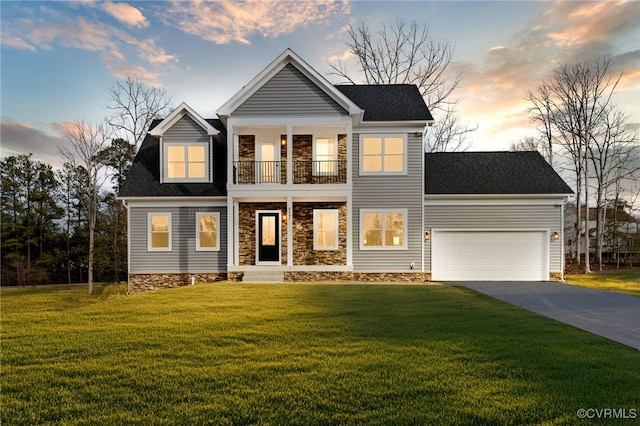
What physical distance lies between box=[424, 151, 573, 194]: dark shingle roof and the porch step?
7.34m

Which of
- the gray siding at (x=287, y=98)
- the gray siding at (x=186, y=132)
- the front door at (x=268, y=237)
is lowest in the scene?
the front door at (x=268, y=237)

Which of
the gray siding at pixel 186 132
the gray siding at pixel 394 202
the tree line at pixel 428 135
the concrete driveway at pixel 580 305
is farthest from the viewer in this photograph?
the tree line at pixel 428 135

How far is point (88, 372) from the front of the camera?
4.66m

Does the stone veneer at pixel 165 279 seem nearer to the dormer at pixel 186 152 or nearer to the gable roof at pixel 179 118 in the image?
the dormer at pixel 186 152

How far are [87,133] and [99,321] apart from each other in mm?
16788

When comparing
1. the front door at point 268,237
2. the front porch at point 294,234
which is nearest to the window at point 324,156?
the front porch at point 294,234

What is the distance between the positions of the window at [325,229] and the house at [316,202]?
0.04 m

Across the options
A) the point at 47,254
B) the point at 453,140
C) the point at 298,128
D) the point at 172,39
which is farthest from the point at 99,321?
the point at 47,254

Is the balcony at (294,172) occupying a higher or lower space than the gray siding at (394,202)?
higher

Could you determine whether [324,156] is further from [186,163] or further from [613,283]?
[613,283]

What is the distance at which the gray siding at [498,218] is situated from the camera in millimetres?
15227

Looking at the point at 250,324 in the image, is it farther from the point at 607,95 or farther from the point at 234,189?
the point at 607,95

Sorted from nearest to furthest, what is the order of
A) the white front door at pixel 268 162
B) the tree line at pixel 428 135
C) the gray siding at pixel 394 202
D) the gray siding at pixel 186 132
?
the gray siding at pixel 394 202 < the white front door at pixel 268 162 < the gray siding at pixel 186 132 < the tree line at pixel 428 135

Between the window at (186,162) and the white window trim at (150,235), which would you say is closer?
the white window trim at (150,235)
